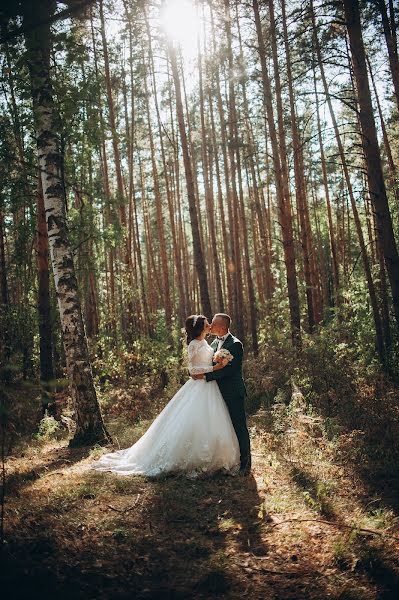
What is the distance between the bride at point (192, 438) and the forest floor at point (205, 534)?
0.23 metres

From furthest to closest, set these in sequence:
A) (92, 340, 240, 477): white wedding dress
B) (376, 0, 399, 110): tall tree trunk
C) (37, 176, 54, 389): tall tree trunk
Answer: (37, 176, 54, 389): tall tree trunk, (376, 0, 399, 110): tall tree trunk, (92, 340, 240, 477): white wedding dress

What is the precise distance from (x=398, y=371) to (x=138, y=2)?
7845mm

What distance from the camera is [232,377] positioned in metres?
5.79

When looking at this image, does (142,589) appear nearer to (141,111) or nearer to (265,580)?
(265,580)

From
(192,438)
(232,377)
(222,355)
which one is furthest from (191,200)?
(192,438)

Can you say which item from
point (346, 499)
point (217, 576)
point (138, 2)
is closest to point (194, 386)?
point (346, 499)

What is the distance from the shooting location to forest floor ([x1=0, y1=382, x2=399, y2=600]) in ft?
9.93

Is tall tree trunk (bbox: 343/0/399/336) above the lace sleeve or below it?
above

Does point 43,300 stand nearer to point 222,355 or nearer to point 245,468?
point 222,355

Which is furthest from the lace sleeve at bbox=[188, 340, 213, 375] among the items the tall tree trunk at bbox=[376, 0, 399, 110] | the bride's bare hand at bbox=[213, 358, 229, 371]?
the tall tree trunk at bbox=[376, 0, 399, 110]

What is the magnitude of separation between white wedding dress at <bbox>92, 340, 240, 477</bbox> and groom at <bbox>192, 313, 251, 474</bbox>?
8 cm

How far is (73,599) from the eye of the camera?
109 inches

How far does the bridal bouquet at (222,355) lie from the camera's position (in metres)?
5.71

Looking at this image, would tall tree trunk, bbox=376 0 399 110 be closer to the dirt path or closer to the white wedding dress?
the white wedding dress
